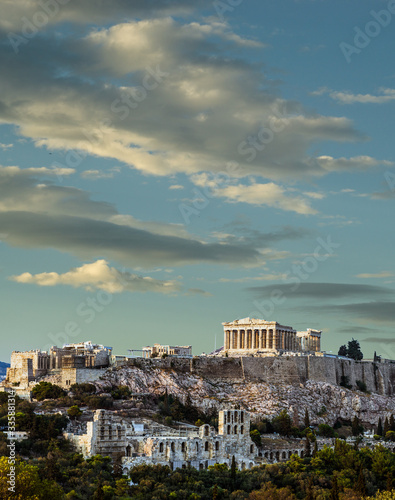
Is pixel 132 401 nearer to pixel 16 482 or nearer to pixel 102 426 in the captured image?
pixel 102 426

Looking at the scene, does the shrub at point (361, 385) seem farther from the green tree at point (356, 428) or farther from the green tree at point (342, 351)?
the green tree at point (356, 428)

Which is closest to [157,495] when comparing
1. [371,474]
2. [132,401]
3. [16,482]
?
[16,482]

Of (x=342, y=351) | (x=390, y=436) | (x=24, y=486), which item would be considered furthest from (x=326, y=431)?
(x=24, y=486)

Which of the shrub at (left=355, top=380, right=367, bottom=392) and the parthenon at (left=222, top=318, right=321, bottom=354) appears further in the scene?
the parthenon at (left=222, top=318, right=321, bottom=354)

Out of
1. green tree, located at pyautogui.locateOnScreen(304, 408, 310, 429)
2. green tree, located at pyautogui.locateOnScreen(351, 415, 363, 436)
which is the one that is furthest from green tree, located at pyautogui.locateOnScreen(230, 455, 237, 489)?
green tree, located at pyautogui.locateOnScreen(351, 415, 363, 436)

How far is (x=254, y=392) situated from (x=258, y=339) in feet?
77.6

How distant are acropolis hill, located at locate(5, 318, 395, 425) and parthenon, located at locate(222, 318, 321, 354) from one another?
→ 16 cm

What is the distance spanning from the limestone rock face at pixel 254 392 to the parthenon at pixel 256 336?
14267mm

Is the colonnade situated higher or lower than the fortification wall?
higher

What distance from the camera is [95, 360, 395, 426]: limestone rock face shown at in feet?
388

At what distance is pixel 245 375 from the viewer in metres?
132

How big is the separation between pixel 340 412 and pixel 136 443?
50.4 m

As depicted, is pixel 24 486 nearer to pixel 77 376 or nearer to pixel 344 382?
pixel 77 376

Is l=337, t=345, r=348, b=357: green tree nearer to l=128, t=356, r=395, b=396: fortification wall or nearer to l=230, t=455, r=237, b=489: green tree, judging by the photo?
l=128, t=356, r=395, b=396: fortification wall
